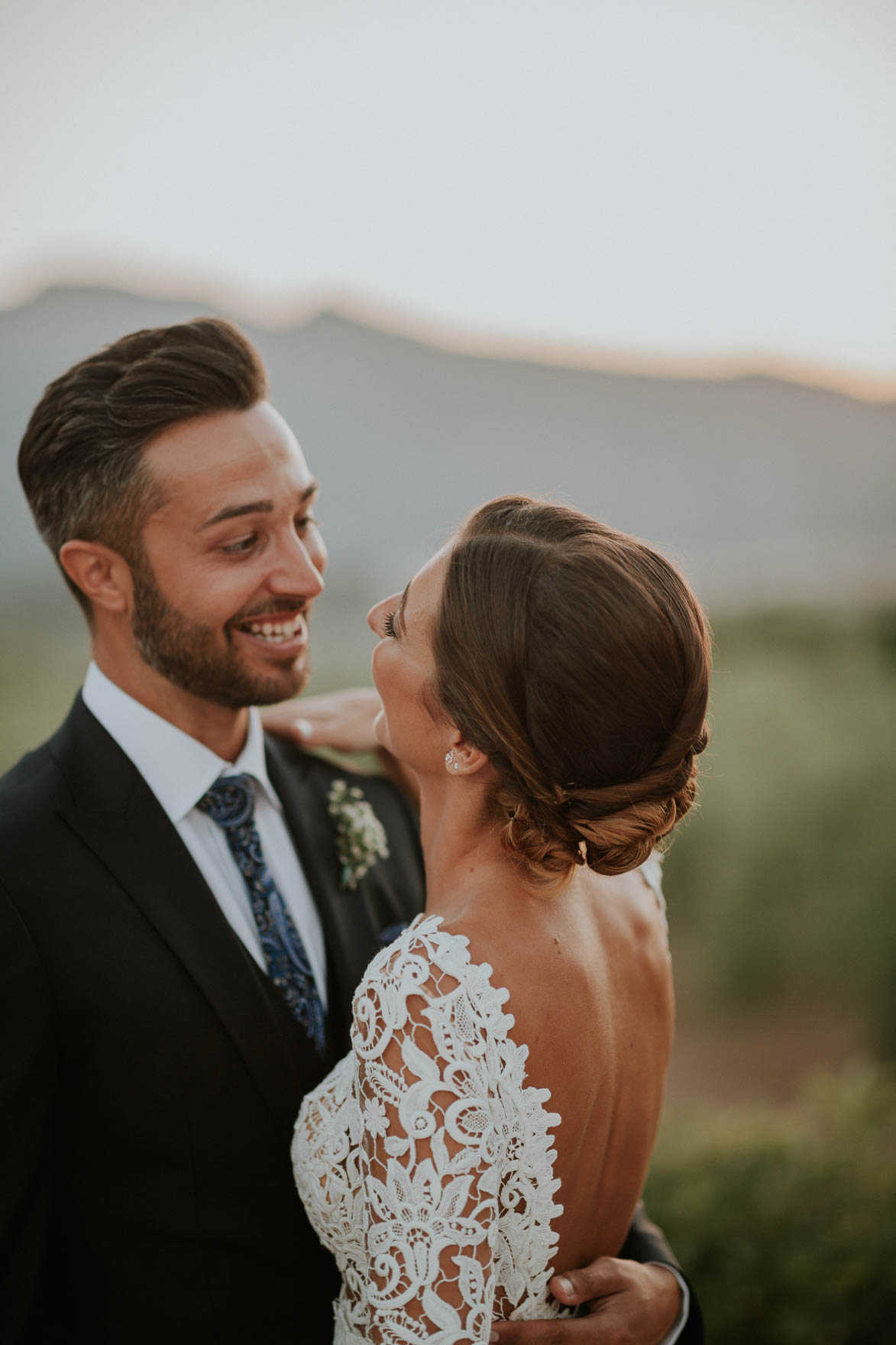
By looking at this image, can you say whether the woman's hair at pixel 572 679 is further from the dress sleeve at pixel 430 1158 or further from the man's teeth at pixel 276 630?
the man's teeth at pixel 276 630

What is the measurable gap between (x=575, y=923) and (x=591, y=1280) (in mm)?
730

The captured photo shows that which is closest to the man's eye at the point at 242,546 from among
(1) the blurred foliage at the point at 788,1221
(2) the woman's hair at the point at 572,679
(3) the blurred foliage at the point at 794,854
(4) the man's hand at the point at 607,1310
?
(2) the woman's hair at the point at 572,679

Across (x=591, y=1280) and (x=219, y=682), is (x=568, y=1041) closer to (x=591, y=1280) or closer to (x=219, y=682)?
(x=591, y=1280)

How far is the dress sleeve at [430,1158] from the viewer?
172cm

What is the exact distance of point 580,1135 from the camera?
193 centimetres

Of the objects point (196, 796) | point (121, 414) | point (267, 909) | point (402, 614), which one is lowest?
point (267, 909)

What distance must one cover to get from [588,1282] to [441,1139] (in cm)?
62

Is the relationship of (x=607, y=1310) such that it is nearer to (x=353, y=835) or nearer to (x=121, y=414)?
(x=353, y=835)

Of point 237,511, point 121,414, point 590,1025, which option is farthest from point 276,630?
point 590,1025

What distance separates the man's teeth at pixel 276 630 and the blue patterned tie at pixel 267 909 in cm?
37

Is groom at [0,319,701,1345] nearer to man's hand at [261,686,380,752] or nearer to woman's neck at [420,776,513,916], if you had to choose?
man's hand at [261,686,380,752]

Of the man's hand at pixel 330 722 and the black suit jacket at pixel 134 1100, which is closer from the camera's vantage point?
the black suit jacket at pixel 134 1100

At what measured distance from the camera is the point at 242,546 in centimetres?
268

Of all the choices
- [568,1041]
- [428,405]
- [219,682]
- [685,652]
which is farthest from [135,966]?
[428,405]
